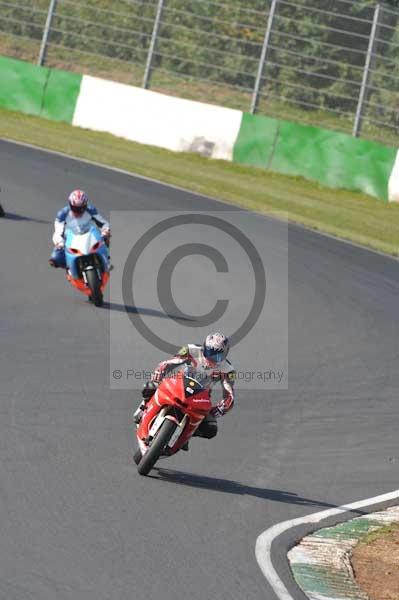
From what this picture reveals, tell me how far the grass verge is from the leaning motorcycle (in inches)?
304

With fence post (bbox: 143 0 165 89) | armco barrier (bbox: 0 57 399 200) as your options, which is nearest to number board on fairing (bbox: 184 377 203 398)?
armco barrier (bbox: 0 57 399 200)

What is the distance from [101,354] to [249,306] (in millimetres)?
3998

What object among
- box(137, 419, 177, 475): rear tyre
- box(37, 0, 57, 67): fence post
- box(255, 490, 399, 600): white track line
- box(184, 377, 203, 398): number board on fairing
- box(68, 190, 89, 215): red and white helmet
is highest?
box(37, 0, 57, 67): fence post

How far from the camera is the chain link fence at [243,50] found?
28.8 meters

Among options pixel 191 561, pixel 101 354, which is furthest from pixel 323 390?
pixel 191 561

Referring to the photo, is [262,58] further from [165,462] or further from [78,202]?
[165,462]

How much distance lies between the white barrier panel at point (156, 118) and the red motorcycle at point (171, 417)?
19266 mm

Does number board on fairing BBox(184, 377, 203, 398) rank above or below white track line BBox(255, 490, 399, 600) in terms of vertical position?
above

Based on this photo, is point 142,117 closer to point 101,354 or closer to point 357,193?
point 357,193

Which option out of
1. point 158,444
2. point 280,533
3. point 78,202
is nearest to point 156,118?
point 78,202

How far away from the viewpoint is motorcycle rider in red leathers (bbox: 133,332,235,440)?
385 inches

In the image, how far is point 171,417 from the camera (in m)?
9.62
